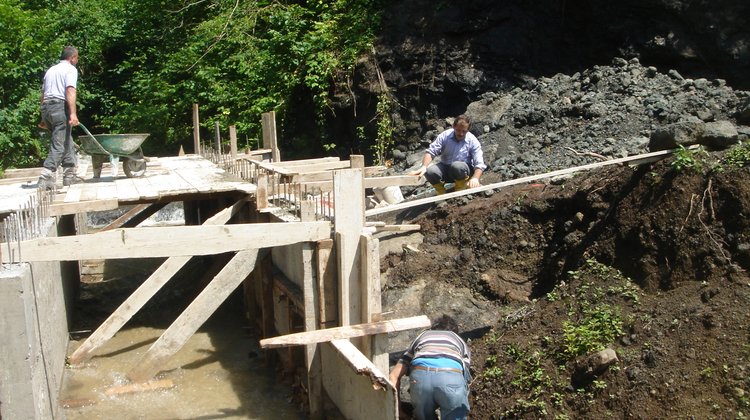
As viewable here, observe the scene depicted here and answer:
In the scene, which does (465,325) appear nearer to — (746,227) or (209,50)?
(746,227)

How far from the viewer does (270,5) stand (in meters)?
17.4

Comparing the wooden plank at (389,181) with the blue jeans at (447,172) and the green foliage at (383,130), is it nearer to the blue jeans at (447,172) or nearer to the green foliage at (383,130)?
the blue jeans at (447,172)

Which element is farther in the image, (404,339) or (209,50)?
(209,50)

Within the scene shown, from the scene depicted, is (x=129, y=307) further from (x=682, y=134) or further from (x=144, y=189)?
(x=682, y=134)

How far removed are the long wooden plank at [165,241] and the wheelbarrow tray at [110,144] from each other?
324cm

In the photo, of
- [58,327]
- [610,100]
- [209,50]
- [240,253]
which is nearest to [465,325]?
[240,253]

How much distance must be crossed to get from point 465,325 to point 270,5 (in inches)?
469

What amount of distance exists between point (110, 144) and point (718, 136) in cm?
662

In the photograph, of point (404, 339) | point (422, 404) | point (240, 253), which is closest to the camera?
point (422, 404)

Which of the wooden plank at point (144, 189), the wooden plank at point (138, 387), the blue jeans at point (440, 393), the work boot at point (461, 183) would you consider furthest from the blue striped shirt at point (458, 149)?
the wooden plank at point (138, 387)

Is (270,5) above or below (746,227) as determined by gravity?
above

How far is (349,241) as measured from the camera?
21.1 feet

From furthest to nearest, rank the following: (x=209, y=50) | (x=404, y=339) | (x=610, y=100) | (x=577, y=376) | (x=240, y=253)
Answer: (x=209, y=50) < (x=610, y=100) < (x=404, y=339) < (x=240, y=253) < (x=577, y=376)

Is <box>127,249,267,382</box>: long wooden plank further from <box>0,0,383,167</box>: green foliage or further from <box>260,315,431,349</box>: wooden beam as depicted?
<box>0,0,383,167</box>: green foliage
